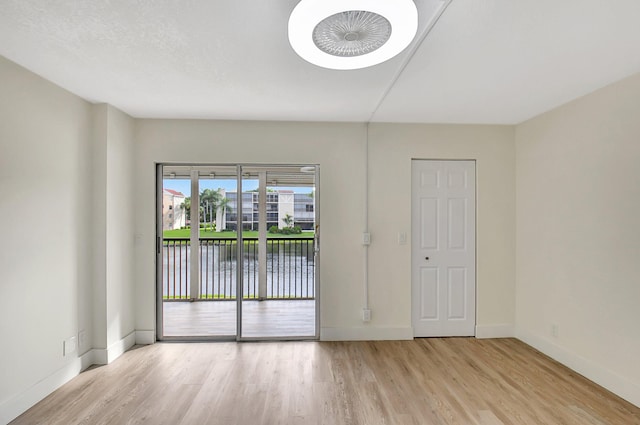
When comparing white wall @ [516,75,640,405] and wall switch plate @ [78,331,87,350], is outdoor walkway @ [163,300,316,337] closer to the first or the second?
wall switch plate @ [78,331,87,350]

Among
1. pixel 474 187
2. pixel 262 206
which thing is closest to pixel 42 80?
pixel 262 206

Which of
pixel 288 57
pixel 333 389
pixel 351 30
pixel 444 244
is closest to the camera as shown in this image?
pixel 351 30

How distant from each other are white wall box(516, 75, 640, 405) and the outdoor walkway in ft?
8.28

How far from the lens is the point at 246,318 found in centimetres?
359

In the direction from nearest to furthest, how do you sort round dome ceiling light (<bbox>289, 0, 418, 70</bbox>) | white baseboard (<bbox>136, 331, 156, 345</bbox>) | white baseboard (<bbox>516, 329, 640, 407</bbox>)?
1. round dome ceiling light (<bbox>289, 0, 418, 70</bbox>)
2. white baseboard (<bbox>516, 329, 640, 407</bbox>)
3. white baseboard (<bbox>136, 331, 156, 345</bbox>)

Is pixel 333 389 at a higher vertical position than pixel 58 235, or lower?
Answer: lower

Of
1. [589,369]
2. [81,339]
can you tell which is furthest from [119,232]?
[589,369]

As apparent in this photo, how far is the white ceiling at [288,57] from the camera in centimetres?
162

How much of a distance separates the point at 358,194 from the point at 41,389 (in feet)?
10.9

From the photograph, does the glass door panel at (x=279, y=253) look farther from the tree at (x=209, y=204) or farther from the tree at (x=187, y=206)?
the tree at (x=187, y=206)

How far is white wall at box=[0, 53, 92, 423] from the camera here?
85.0 inches

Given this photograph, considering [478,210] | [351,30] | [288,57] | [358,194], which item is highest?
[288,57]

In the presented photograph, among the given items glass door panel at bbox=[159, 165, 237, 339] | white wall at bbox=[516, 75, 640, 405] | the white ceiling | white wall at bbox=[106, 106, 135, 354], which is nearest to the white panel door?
white wall at bbox=[516, 75, 640, 405]

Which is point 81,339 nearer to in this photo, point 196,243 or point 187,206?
point 196,243
